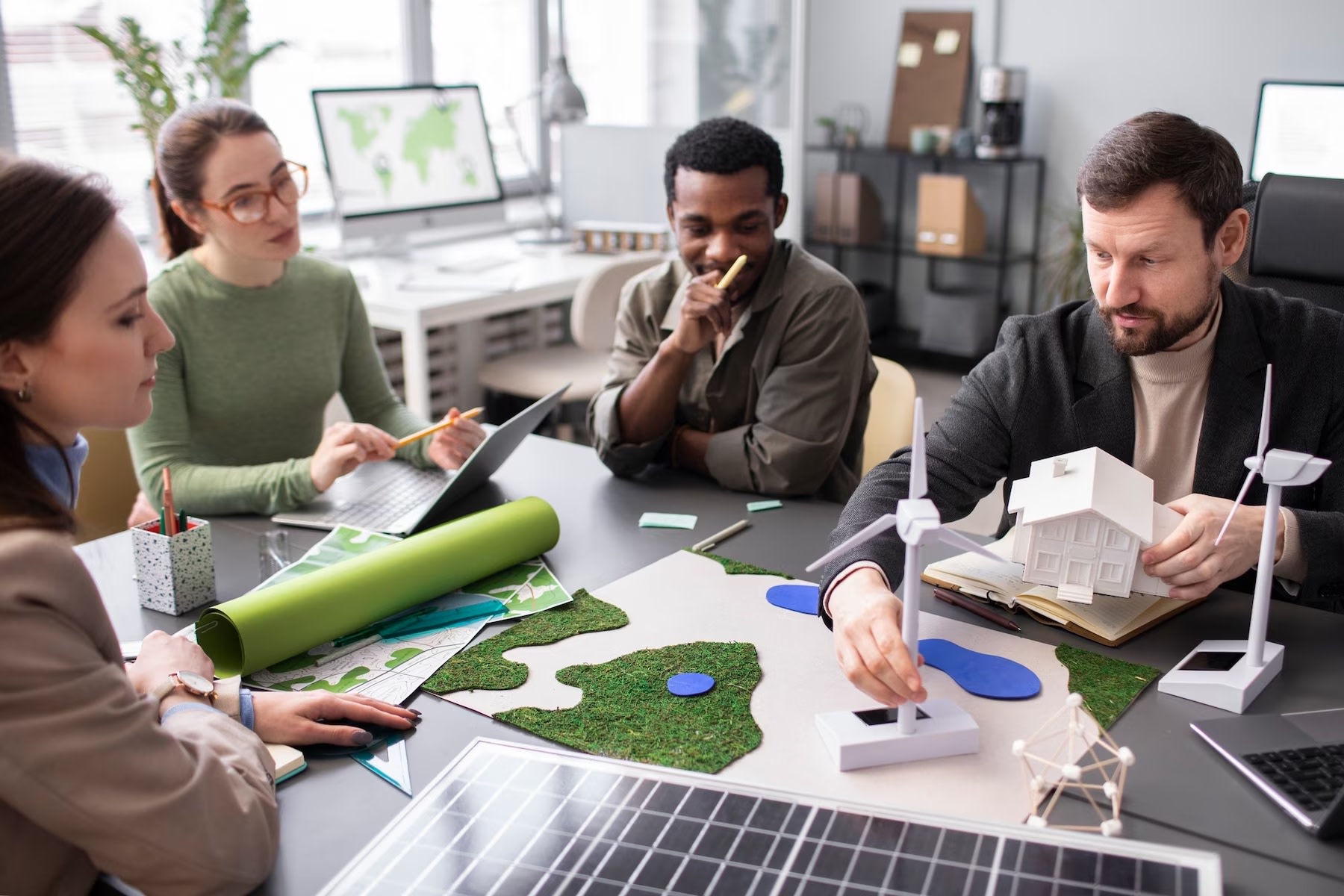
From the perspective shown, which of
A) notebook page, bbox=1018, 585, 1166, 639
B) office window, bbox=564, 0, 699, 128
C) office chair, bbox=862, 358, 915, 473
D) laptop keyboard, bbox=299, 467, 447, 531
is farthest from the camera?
office window, bbox=564, 0, 699, 128

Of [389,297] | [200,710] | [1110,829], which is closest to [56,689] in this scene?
[200,710]

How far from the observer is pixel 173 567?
4.63 feet

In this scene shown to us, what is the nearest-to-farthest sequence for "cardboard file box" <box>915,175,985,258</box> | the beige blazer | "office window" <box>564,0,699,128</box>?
1. the beige blazer
2. "office window" <box>564,0,699,128</box>
3. "cardboard file box" <box>915,175,985,258</box>

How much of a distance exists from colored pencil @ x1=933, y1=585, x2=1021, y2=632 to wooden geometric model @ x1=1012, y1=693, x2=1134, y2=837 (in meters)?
0.20

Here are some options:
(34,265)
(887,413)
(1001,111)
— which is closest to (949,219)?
(1001,111)

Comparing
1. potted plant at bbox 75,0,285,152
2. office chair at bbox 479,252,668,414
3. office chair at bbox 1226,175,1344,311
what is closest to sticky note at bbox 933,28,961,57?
office chair at bbox 479,252,668,414

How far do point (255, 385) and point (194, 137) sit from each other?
0.43 m

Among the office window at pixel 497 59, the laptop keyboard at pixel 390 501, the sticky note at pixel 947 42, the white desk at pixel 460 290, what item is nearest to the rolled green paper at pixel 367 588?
the laptop keyboard at pixel 390 501

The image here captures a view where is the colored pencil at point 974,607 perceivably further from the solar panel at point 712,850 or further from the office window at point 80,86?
the office window at point 80,86

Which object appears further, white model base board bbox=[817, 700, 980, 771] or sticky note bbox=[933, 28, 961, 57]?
sticky note bbox=[933, 28, 961, 57]

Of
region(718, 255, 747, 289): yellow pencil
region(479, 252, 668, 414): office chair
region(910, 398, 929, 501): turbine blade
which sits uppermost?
region(718, 255, 747, 289): yellow pencil

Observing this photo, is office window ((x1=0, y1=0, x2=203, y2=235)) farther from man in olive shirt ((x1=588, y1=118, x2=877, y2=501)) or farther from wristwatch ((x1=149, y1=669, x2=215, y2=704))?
wristwatch ((x1=149, y1=669, x2=215, y2=704))

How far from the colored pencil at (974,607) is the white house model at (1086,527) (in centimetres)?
9

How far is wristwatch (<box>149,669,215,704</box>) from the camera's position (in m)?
1.09
